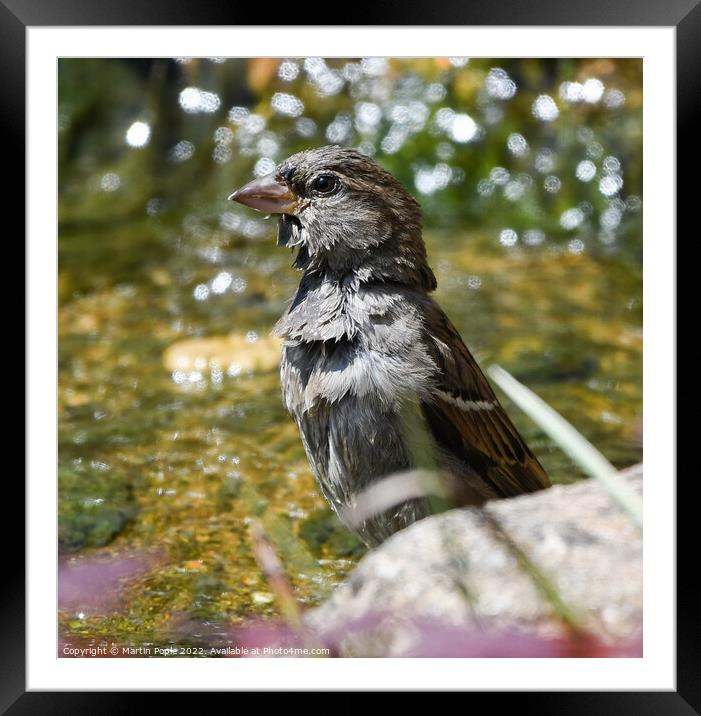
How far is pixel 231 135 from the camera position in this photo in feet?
22.0

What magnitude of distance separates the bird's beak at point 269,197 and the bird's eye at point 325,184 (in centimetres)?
8

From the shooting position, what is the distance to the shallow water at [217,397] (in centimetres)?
366

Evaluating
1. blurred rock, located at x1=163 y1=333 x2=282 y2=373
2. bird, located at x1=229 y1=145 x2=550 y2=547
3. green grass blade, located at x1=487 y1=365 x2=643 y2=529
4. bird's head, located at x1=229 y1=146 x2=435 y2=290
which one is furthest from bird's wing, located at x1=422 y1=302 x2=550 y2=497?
blurred rock, located at x1=163 y1=333 x2=282 y2=373

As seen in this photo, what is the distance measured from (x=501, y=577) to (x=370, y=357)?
0.95 meters

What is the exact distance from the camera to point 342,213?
3645 millimetres

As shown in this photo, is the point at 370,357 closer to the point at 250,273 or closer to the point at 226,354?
the point at 226,354

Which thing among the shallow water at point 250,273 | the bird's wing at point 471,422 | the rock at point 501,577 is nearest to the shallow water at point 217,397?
the shallow water at point 250,273

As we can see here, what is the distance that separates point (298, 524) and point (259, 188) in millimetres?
1356

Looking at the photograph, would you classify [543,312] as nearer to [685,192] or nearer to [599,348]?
[599,348]

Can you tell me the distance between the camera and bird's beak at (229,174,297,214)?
3.68 meters

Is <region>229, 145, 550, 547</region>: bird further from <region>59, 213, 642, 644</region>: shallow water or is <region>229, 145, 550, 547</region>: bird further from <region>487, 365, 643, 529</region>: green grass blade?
<region>487, 365, 643, 529</region>: green grass blade
